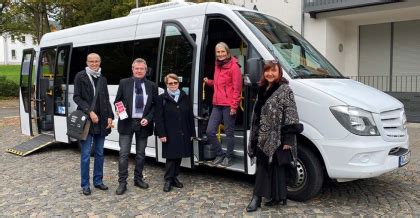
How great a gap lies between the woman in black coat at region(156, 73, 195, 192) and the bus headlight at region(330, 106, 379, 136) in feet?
6.81

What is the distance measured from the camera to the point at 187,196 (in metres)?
5.60

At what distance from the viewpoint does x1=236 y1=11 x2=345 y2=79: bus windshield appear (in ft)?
18.0

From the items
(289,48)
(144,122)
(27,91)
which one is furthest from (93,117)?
(27,91)

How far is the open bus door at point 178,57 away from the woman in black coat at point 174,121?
354 mm

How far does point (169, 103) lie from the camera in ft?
18.8

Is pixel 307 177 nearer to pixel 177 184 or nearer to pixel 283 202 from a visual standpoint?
pixel 283 202

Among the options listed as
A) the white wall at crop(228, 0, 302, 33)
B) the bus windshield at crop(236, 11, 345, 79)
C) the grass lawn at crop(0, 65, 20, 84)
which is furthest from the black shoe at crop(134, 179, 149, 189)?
the grass lawn at crop(0, 65, 20, 84)

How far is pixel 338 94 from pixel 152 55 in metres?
3.29

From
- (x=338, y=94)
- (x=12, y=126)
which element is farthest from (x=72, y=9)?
(x=338, y=94)

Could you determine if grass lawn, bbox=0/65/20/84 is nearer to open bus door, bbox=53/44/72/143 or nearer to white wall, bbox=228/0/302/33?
white wall, bbox=228/0/302/33

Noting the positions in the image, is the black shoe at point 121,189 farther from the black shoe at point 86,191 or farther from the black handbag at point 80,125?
the black handbag at point 80,125

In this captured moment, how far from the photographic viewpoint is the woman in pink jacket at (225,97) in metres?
5.70

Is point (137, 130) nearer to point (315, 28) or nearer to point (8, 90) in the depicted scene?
point (315, 28)

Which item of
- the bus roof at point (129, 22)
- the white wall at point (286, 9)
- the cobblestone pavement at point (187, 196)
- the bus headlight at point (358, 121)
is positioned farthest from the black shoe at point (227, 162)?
the white wall at point (286, 9)
